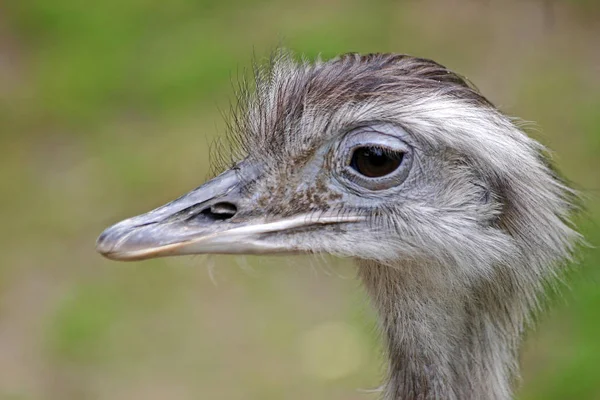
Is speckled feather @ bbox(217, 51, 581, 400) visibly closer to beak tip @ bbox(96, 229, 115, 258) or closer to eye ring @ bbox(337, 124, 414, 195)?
eye ring @ bbox(337, 124, 414, 195)

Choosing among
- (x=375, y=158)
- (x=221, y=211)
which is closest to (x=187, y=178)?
(x=221, y=211)

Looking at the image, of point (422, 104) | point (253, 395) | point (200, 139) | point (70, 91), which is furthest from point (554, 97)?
point (422, 104)

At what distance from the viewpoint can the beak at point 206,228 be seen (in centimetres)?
183

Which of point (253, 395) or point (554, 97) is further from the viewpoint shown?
point (554, 97)

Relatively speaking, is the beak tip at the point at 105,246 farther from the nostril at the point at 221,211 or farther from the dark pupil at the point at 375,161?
the dark pupil at the point at 375,161

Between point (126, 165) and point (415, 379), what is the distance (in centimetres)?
283

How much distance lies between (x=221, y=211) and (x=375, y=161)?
34 cm

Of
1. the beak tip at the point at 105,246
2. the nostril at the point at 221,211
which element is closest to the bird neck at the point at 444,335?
the nostril at the point at 221,211

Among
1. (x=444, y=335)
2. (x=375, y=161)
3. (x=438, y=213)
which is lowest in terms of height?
(x=444, y=335)

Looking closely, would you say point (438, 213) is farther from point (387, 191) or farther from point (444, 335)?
point (444, 335)

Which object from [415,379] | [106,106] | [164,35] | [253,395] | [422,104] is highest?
[164,35]

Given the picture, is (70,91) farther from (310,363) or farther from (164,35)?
(310,363)

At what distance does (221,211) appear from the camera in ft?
6.23

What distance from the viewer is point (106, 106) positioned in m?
4.78
